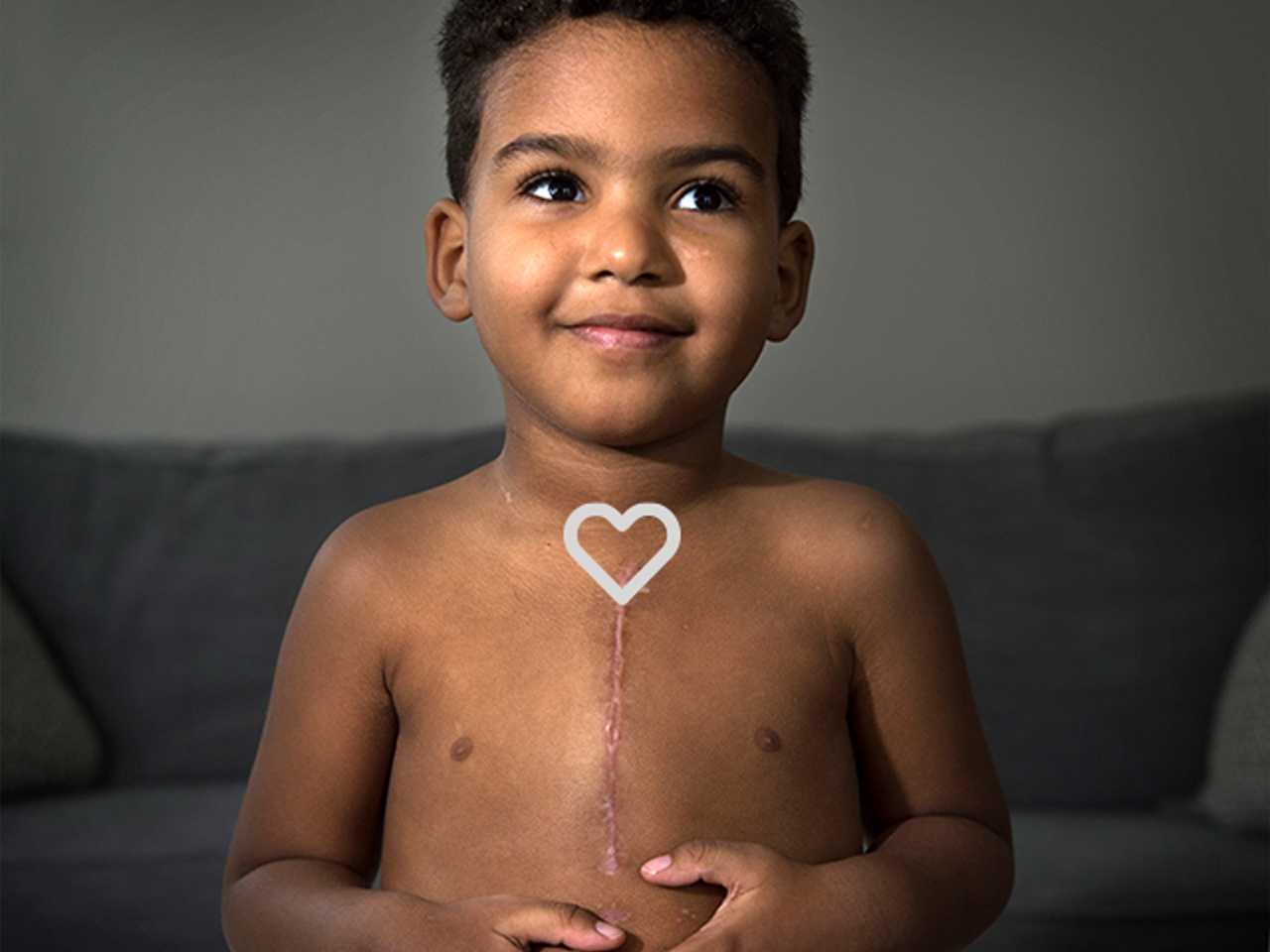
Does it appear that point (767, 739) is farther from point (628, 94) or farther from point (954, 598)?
point (954, 598)

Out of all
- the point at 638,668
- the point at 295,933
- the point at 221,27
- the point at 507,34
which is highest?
the point at 221,27

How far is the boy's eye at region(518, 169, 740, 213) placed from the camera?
70 cm

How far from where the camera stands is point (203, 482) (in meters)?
1.65

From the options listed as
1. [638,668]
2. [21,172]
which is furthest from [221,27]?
[638,668]

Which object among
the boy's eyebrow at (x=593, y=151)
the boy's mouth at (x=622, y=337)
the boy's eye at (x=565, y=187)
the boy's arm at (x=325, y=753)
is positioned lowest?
the boy's arm at (x=325, y=753)

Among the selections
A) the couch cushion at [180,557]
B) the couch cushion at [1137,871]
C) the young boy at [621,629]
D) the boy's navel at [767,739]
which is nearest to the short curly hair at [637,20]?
the young boy at [621,629]

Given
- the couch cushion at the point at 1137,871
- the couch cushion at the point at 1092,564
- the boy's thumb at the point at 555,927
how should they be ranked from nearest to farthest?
the boy's thumb at the point at 555,927
the couch cushion at the point at 1137,871
the couch cushion at the point at 1092,564

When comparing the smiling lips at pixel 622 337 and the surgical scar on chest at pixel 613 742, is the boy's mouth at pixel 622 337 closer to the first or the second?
the smiling lips at pixel 622 337

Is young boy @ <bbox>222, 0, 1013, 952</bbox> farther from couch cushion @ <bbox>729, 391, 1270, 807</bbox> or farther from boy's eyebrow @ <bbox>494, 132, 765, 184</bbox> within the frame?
couch cushion @ <bbox>729, 391, 1270, 807</bbox>

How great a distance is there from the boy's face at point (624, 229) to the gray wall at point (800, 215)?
34.4 inches

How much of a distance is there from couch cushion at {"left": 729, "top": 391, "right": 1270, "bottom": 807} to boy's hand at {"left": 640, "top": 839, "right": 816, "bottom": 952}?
893 millimetres

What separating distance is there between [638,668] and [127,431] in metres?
1.19

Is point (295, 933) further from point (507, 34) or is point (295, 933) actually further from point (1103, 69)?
point (1103, 69)

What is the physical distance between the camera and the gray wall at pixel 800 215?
163 cm
